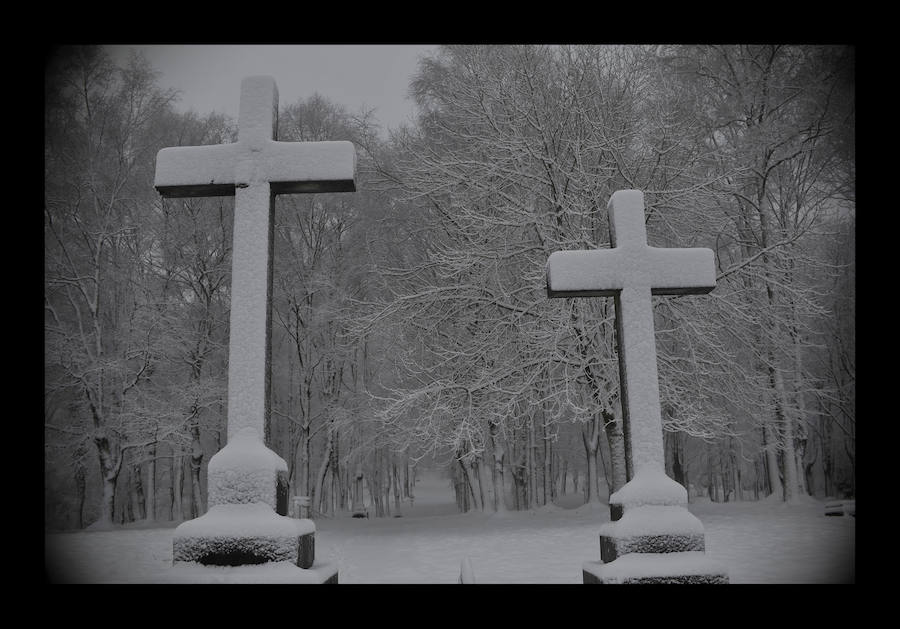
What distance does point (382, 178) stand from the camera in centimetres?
1642

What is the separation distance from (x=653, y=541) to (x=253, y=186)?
150 inches

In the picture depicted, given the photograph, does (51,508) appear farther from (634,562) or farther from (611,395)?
(634,562)

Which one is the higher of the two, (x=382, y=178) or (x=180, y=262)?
(x=382, y=178)

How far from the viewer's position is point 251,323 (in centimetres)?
465

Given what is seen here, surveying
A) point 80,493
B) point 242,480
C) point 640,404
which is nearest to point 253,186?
point 242,480

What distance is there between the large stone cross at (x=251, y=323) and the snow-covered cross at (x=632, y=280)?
6.14 feet

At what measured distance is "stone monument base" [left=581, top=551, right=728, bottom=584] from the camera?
4.10 meters

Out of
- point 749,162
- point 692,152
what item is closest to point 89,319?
point 692,152

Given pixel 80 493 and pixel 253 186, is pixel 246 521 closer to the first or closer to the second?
pixel 253 186

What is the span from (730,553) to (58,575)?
900cm

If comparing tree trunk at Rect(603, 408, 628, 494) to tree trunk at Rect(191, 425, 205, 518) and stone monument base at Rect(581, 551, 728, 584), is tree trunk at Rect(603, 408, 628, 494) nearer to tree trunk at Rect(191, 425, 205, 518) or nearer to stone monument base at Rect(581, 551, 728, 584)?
stone monument base at Rect(581, 551, 728, 584)

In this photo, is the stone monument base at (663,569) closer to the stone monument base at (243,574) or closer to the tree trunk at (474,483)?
the stone monument base at (243,574)

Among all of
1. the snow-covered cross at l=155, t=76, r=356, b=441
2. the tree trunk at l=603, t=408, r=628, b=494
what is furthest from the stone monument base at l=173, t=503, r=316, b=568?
the tree trunk at l=603, t=408, r=628, b=494

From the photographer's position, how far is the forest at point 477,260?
1185 centimetres
